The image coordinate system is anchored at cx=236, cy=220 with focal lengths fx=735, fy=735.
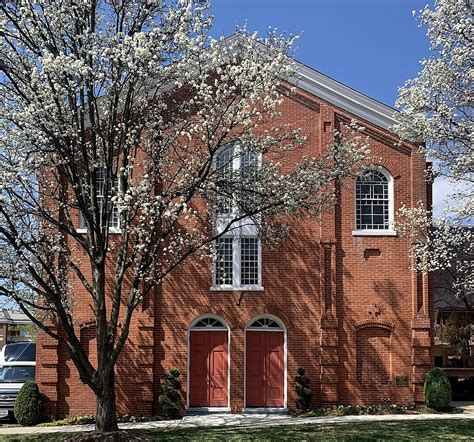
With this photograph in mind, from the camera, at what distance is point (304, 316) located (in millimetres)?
21297

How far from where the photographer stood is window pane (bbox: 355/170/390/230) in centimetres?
2180

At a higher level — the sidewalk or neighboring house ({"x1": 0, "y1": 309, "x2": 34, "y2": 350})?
neighboring house ({"x1": 0, "y1": 309, "x2": 34, "y2": 350})

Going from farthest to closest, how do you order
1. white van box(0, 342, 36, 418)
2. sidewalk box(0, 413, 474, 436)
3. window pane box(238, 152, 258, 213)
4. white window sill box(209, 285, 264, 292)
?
white van box(0, 342, 36, 418)
white window sill box(209, 285, 264, 292)
sidewalk box(0, 413, 474, 436)
window pane box(238, 152, 258, 213)

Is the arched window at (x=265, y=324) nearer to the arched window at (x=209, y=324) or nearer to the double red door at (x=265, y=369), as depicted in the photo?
the double red door at (x=265, y=369)

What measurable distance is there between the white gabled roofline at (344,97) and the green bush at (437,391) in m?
7.24

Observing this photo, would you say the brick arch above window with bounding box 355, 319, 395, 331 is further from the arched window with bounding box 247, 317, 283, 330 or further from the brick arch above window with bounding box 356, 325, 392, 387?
the arched window with bounding box 247, 317, 283, 330

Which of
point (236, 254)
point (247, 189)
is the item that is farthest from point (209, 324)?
point (247, 189)

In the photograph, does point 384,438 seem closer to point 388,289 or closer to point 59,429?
point 388,289

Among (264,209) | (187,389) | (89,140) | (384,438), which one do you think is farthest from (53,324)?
(384,438)

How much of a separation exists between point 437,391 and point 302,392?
374cm

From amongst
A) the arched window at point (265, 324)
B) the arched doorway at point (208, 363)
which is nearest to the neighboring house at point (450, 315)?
the arched window at point (265, 324)

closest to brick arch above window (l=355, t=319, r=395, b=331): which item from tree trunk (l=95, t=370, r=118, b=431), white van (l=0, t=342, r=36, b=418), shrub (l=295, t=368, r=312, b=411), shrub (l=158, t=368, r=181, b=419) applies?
shrub (l=295, t=368, r=312, b=411)

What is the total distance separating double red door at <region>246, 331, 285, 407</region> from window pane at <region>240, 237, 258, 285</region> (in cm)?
155

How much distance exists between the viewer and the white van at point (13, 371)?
71.2ft
